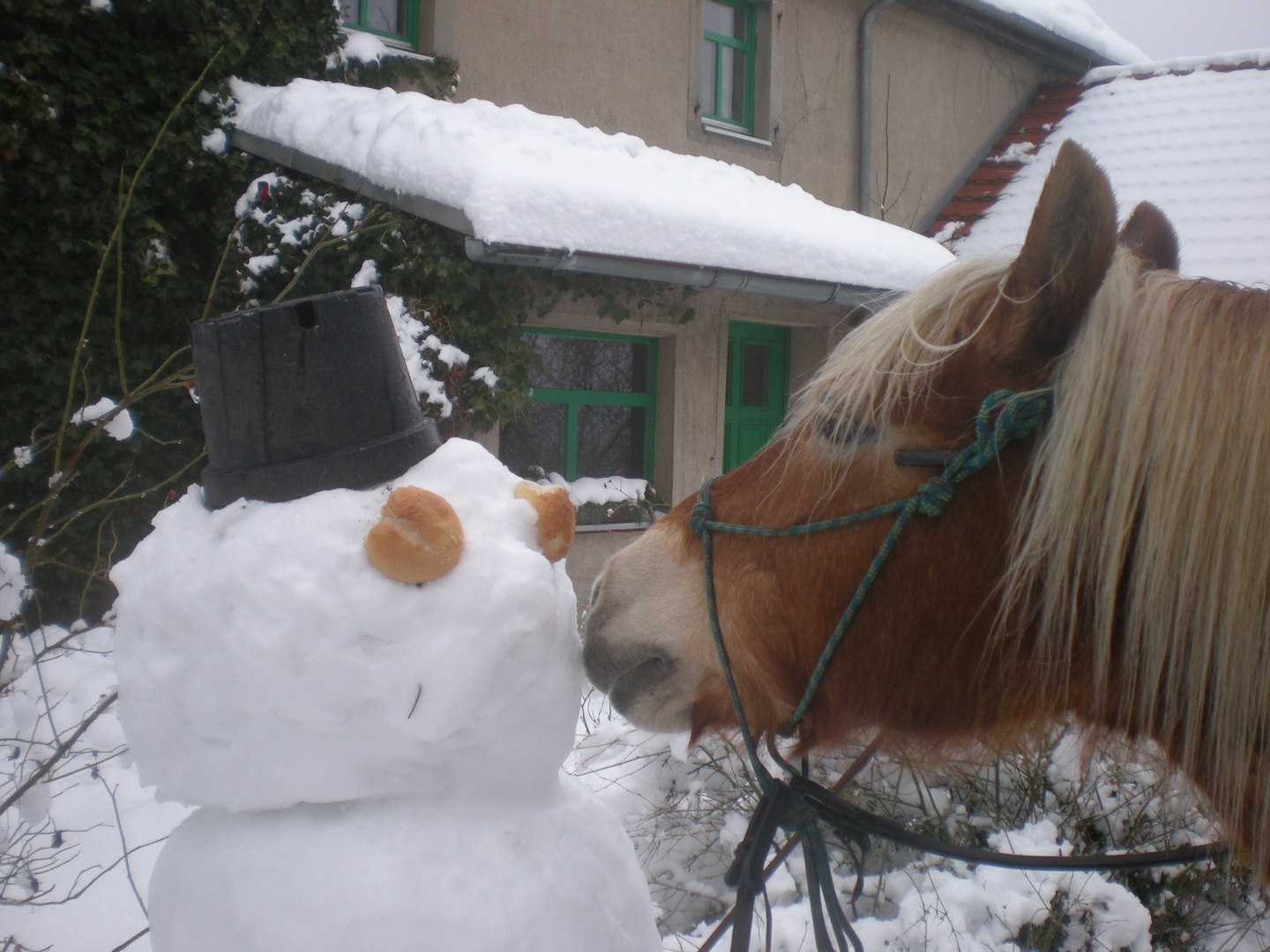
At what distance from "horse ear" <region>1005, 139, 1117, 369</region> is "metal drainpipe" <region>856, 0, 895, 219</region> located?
26.3 ft

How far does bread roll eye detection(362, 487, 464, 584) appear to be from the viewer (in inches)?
42.6

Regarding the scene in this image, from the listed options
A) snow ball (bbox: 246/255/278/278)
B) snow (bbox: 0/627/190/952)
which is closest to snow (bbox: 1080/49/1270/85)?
snow ball (bbox: 246/255/278/278)

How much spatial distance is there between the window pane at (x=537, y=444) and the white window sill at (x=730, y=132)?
3182mm

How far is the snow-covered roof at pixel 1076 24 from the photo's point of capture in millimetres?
9531

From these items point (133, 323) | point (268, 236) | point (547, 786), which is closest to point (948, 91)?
point (268, 236)

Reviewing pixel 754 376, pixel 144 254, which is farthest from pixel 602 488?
pixel 144 254

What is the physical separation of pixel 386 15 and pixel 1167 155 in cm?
711

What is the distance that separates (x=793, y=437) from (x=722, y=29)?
781cm

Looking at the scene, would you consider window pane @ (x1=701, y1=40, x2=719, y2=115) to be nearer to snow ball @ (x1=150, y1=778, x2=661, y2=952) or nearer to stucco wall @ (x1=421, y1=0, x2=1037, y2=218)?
stucco wall @ (x1=421, y1=0, x2=1037, y2=218)

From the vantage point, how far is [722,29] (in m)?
7.89

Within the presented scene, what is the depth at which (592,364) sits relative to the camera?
6379mm

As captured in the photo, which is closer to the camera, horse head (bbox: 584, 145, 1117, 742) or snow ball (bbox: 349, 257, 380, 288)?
horse head (bbox: 584, 145, 1117, 742)

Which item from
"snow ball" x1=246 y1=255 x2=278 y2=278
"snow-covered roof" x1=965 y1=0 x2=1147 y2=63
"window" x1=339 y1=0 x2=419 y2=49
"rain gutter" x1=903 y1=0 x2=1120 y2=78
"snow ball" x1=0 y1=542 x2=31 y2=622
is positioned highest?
"snow-covered roof" x1=965 y1=0 x2=1147 y2=63

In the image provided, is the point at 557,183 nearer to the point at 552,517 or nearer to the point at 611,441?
the point at 611,441
